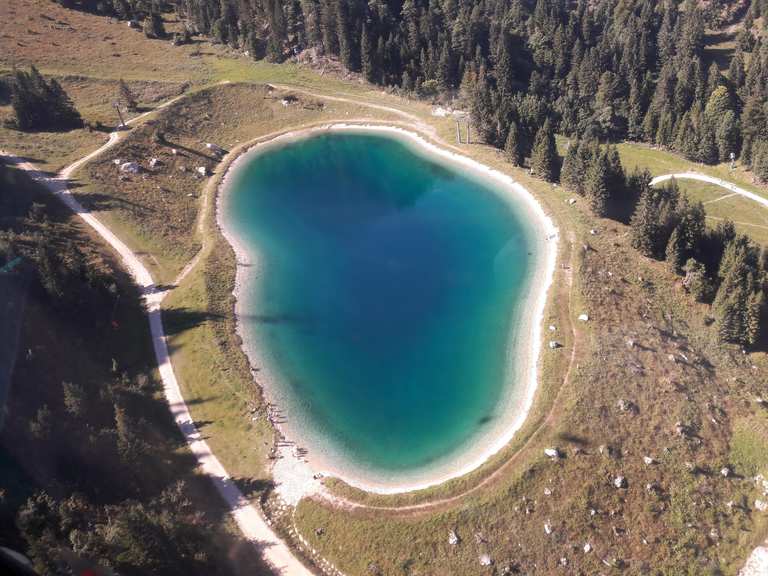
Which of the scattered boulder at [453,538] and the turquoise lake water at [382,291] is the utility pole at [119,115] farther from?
the scattered boulder at [453,538]

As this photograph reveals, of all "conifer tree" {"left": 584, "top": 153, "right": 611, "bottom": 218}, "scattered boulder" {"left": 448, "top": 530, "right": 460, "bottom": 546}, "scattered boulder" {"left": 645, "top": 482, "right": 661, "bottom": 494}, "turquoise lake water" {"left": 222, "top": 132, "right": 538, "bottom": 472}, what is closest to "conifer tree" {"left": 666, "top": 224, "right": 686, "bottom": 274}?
"conifer tree" {"left": 584, "top": 153, "right": 611, "bottom": 218}

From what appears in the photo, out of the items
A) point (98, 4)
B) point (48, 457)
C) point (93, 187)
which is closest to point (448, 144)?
point (93, 187)

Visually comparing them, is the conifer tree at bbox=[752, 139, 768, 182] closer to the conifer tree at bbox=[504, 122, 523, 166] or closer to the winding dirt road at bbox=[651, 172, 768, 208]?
the winding dirt road at bbox=[651, 172, 768, 208]

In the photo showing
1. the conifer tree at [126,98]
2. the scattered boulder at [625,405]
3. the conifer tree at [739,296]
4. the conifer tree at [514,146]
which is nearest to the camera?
the scattered boulder at [625,405]

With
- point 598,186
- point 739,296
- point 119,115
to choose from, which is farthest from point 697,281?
point 119,115

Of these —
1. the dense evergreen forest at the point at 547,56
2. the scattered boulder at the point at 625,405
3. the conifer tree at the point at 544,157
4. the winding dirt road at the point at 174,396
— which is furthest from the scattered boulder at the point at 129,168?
the scattered boulder at the point at 625,405

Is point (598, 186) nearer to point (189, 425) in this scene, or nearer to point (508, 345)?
point (508, 345)
